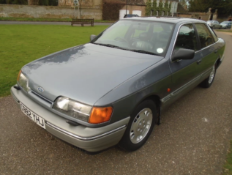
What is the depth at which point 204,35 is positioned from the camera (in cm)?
379

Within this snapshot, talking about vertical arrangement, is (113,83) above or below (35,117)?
above

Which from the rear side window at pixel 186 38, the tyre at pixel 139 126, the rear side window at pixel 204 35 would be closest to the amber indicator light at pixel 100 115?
the tyre at pixel 139 126

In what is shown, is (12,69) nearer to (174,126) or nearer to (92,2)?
(174,126)

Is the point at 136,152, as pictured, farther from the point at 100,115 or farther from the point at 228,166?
the point at 228,166

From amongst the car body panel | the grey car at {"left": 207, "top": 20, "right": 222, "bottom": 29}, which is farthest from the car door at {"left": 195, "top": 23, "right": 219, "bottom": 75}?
the grey car at {"left": 207, "top": 20, "right": 222, "bottom": 29}

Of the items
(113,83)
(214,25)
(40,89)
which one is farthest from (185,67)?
(214,25)

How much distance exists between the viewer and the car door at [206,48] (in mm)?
3533

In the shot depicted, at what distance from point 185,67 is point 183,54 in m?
0.40

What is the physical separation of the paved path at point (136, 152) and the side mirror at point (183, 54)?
1.11m

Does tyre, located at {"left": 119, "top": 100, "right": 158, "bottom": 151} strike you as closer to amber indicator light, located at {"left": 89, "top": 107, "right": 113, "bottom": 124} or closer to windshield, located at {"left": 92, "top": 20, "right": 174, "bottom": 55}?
amber indicator light, located at {"left": 89, "top": 107, "right": 113, "bottom": 124}

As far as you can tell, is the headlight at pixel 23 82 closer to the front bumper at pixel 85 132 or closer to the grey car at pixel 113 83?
the grey car at pixel 113 83

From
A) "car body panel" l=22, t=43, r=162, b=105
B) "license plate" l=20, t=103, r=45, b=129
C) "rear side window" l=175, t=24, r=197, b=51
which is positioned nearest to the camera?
"car body panel" l=22, t=43, r=162, b=105

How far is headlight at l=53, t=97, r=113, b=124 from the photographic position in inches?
68.8

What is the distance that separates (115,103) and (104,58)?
0.95 meters
